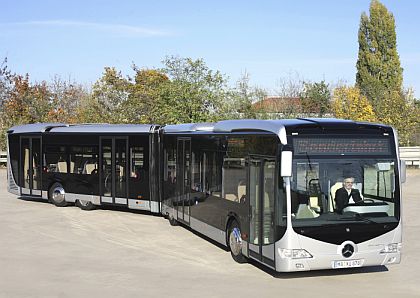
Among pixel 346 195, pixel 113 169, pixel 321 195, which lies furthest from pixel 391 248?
pixel 113 169

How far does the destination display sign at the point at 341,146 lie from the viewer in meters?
9.13

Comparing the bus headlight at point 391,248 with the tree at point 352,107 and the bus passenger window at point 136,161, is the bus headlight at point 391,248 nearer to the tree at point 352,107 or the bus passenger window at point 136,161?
the bus passenger window at point 136,161

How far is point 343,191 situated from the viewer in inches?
359

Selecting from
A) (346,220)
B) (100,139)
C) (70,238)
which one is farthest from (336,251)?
(100,139)

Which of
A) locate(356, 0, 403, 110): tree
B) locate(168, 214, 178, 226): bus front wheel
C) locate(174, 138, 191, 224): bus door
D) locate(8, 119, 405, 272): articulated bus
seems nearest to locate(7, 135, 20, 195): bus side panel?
locate(168, 214, 178, 226): bus front wheel

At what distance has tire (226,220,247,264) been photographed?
10.9 m

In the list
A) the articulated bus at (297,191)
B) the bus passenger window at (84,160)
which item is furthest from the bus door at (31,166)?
the articulated bus at (297,191)

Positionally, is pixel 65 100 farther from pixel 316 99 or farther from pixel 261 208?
pixel 261 208

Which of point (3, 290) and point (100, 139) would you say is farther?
point (100, 139)

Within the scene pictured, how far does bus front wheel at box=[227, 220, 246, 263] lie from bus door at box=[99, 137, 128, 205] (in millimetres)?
6817

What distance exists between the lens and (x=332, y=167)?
917cm

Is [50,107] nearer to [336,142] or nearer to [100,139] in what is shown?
[100,139]

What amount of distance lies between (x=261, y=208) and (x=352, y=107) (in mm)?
30169

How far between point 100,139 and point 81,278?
8.55 metres
